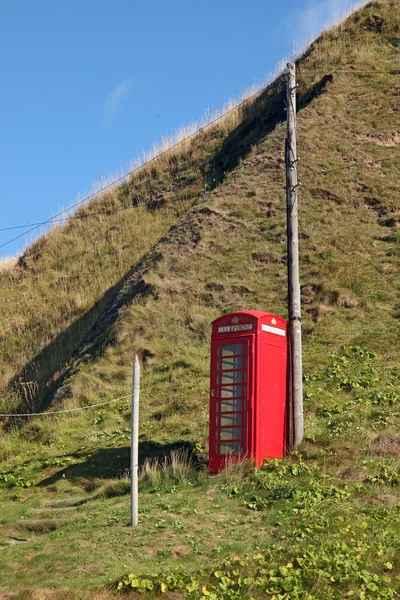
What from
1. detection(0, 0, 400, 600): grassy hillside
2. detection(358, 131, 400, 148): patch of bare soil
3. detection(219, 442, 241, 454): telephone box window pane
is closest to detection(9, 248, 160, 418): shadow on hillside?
detection(0, 0, 400, 600): grassy hillside

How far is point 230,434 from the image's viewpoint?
46.0ft

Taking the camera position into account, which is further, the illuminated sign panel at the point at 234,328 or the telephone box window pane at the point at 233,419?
the illuminated sign panel at the point at 234,328

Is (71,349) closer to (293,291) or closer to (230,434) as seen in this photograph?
(293,291)

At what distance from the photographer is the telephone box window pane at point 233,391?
1399 cm

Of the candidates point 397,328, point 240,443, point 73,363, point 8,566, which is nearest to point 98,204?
point 73,363

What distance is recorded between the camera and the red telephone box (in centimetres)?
1375

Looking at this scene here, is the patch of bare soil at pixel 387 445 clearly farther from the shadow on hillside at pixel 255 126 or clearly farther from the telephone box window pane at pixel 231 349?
the shadow on hillside at pixel 255 126

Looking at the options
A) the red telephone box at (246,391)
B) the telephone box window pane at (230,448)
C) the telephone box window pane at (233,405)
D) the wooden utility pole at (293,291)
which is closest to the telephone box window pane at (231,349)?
the red telephone box at (246,391)

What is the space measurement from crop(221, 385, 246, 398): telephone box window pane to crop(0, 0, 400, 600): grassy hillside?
1.41m

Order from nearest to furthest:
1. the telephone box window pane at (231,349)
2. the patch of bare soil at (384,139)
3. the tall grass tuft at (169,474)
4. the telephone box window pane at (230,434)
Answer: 1. the tall grass tuft at (169,474)
2. the telephone box window pane at (230,434)
3. the telephone box window pane at (231,349)
4. the patch of bare soil at (384,139)

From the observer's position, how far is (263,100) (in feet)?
127

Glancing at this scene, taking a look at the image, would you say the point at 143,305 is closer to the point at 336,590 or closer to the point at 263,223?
the point at 263,223

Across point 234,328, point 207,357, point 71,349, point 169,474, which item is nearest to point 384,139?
point 207,357

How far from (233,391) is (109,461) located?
3.74m
